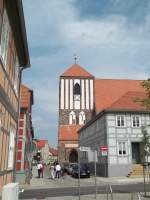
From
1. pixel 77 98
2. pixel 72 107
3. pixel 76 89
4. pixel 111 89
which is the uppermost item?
pixel 76 89

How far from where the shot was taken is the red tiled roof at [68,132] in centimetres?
6831

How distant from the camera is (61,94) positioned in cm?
6631

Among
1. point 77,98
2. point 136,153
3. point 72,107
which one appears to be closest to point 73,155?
point 72,107

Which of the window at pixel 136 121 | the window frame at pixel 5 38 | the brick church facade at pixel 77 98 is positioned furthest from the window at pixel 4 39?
the brick church facade at pixel 77 98

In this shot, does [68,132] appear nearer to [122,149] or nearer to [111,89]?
[111,89]

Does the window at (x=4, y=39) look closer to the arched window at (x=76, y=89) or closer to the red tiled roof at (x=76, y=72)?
the arched window at (x=76, y=89)

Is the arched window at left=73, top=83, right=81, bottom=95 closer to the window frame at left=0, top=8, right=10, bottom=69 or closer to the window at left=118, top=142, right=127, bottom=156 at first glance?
the window at left=118, top=142, right=127, bottom=156

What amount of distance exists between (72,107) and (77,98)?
2.27 metres

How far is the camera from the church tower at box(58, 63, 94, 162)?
66625 millimetres

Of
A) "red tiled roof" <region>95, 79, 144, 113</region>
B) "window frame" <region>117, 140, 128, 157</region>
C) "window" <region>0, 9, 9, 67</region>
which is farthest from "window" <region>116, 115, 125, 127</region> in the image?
"red tiled roof" <region>95, 79, 144, 113</region>

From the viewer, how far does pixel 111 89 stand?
66.6m

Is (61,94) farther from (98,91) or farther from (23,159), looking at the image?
(23,159)

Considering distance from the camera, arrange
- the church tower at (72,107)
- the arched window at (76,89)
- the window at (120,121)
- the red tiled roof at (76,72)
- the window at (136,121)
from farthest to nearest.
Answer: the red tiled roof at (76,72) → the arched window at (76,89) → the church tower at (72,107) → the window at (136,121) → the window at (120,121)

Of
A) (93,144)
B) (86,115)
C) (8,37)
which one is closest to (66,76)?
(86,115)
